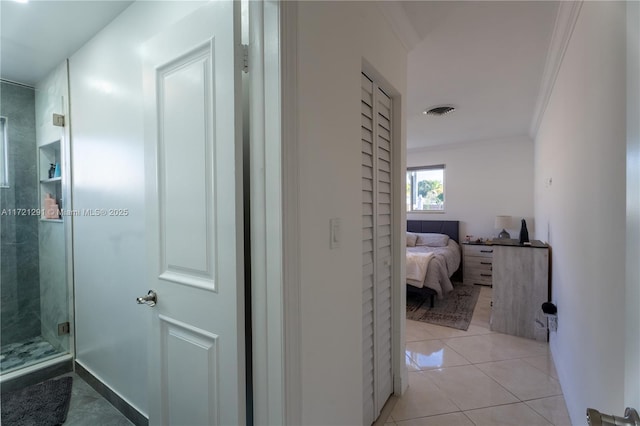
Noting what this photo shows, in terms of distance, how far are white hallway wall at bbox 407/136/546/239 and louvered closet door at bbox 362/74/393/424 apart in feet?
13.4

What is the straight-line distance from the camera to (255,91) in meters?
0.95

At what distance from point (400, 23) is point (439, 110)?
1.93 m

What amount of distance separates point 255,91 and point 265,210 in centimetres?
40

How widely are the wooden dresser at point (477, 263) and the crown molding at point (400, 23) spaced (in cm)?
402

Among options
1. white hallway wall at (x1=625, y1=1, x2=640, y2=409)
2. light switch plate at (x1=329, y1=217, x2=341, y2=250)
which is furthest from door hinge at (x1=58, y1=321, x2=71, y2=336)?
white hallway wall at (x1=625, y1=1, x2=640, y2=409)

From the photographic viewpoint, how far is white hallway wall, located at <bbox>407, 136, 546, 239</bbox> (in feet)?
15.8

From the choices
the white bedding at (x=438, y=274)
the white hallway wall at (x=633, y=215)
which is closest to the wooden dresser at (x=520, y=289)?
the white bedding at (x=438, y=274)

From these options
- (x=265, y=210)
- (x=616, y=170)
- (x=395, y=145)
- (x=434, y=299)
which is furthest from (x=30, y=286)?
(x=434, y=299)

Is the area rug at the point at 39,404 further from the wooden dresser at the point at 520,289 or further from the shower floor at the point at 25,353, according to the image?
the wooden dresser at the point at 520,289

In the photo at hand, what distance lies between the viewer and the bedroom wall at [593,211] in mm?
980

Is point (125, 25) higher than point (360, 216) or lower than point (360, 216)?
higher

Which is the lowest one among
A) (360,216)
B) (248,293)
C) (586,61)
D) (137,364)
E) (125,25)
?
(137,364)

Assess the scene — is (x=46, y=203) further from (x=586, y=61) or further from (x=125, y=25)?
(x=586, y=61)

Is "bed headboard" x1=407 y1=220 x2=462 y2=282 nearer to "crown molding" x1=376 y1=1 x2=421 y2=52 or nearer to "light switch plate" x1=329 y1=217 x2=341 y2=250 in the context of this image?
"crown molding" x1=376 y1=1 x2=421 y2=52
